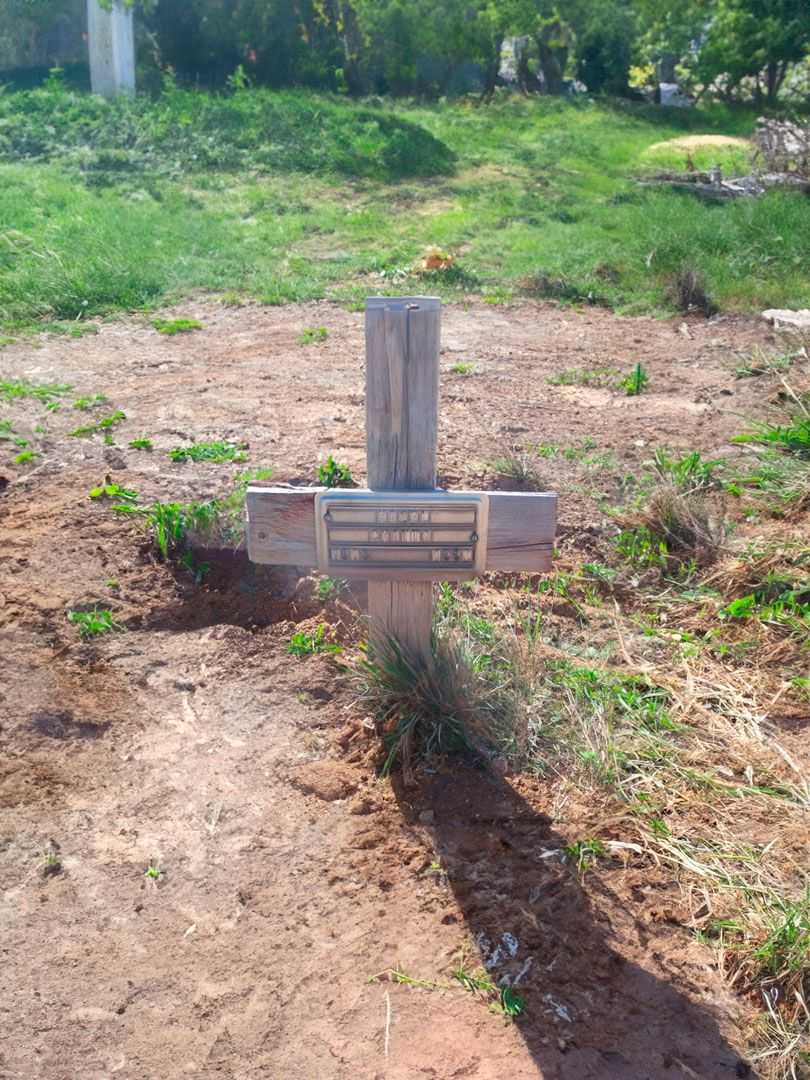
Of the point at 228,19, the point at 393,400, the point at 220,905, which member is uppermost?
the point at 228,19

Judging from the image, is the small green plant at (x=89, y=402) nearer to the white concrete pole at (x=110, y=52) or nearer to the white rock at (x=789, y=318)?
the white rock at (x=789, y=318)

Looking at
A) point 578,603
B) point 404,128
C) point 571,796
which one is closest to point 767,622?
point 578,603

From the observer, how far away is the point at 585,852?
3000mm

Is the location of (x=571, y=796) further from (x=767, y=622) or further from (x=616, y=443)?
(x=616, y=443)

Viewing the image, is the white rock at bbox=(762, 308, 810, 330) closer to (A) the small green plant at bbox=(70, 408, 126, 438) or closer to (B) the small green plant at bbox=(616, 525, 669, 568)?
(B) the small green plant at bbox=(616, 525, 669, 568)

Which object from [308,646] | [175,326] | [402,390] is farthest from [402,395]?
[175,326]

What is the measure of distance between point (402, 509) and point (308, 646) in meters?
1.22

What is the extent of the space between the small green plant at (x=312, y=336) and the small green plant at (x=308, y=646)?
424cm

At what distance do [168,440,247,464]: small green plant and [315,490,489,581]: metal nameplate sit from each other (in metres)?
2.61

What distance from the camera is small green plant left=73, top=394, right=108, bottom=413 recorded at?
6.30m

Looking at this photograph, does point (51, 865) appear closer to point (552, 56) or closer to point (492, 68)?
point (492, 68)

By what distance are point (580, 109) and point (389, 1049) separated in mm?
21485

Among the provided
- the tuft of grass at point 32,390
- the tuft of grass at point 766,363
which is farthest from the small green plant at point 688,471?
the tuft of grass at point 32,390

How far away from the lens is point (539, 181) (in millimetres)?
14797
